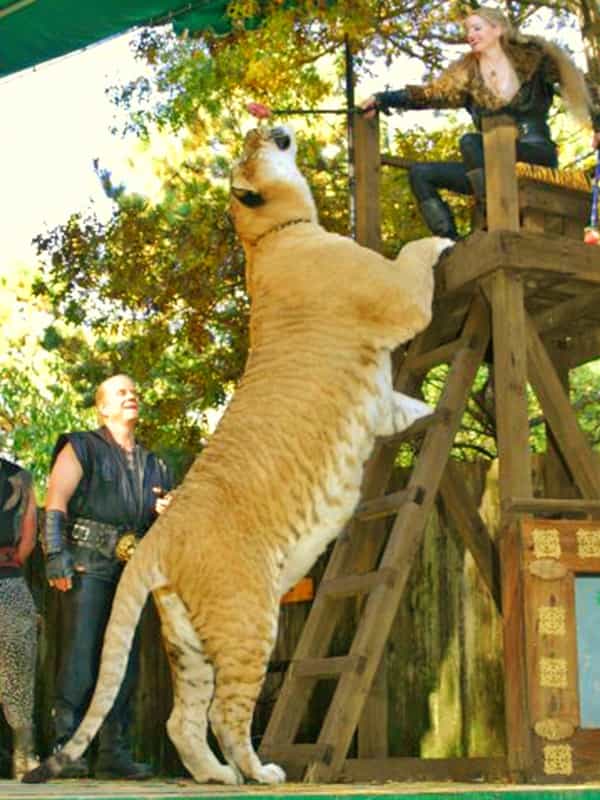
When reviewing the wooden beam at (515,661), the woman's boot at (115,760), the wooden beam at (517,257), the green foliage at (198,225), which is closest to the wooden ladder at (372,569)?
the wooden beam at (517,257)

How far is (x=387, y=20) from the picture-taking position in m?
10.2

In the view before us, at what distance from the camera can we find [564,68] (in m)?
6.69

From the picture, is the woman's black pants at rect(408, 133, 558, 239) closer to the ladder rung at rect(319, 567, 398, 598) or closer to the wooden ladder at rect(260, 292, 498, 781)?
the wooden ladder at rect(260, 292, 498, 781)

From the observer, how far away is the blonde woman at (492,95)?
6.68 metres

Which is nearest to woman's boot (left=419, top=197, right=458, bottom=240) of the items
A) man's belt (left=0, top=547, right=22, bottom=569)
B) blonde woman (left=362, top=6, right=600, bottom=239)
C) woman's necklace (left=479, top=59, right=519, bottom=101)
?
blonde woman (left=362, top=6, right=600, bottom=239)

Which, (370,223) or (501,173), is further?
(370,223)

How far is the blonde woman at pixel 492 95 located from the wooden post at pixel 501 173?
1.00ft

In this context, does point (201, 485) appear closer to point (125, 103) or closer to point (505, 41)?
point (505, 41)

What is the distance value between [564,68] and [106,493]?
9.35 ft

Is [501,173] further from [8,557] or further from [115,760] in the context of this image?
[115,760]

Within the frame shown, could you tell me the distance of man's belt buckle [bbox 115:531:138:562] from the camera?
624 centimetres

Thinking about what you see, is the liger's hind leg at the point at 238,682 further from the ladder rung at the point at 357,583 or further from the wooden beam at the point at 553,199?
the wooden beam at the point at 553,199

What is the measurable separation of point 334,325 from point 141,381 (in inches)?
194

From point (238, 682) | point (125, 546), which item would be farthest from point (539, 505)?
point (125, 546)
